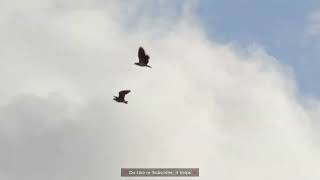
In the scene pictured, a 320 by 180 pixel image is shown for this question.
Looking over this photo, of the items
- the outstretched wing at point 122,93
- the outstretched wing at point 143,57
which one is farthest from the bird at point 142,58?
the outstretched wing at point 122,93

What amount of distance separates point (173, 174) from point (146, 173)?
225 inches

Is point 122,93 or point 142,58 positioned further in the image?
point 122,93

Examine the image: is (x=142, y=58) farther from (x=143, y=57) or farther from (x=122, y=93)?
(x=122, y=93)

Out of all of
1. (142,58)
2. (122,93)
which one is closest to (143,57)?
(142,58)

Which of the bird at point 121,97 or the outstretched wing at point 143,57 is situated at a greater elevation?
the outstretched wing at point 143,57

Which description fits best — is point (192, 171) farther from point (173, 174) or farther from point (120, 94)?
point (120, 94)

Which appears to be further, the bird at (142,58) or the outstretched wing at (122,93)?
the outstretched wing at (122,93)

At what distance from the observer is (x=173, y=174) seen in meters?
166

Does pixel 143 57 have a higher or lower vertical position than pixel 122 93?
higher

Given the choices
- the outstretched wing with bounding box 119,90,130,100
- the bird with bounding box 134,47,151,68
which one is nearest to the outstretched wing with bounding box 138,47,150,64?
the bird with bounding box 134,47,151,68

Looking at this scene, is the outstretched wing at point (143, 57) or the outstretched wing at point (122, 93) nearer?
the outstretched wing at point (143, 57)

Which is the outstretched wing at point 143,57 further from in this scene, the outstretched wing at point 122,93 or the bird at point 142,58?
the outstretched wing at point 122,93

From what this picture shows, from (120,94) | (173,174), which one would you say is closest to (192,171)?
(173,174)

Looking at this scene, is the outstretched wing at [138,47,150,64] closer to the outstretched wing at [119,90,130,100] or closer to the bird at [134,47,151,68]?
the bird at [134,47,151,68]
